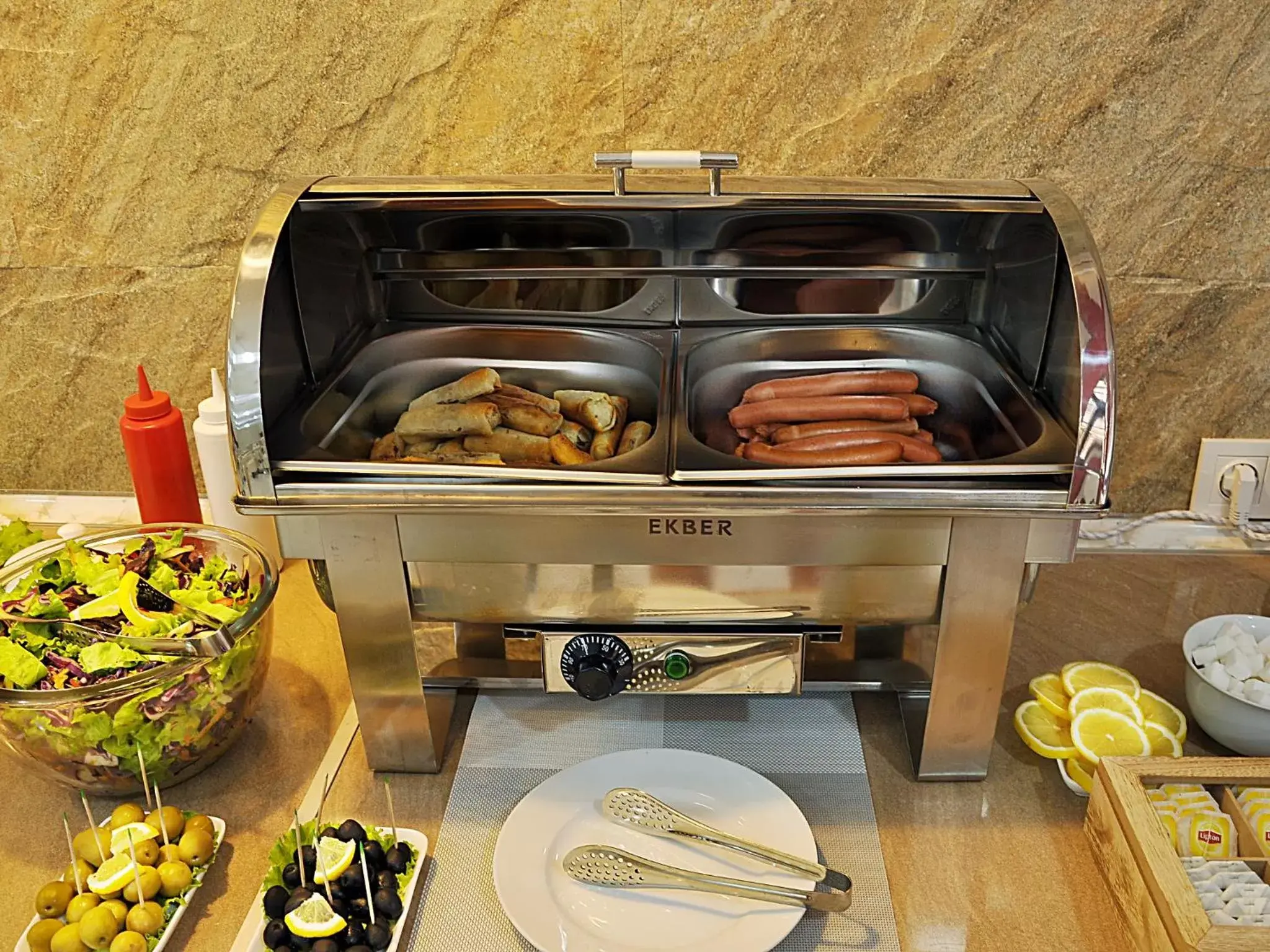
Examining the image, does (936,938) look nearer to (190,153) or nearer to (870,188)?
(870,188)

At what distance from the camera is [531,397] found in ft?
3.68

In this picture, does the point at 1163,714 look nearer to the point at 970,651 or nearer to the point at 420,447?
the point at 970,651

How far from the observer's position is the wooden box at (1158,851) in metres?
0.79

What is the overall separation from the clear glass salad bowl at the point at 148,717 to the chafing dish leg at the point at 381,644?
126mm

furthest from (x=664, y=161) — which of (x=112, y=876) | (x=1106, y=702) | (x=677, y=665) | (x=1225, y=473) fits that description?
(x=1225, y=473)

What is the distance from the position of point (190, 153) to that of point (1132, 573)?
1.41 meters

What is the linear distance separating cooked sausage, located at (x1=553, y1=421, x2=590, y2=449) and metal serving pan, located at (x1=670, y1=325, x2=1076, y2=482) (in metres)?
0.11

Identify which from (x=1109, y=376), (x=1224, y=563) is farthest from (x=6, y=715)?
(x=1224, y=563)

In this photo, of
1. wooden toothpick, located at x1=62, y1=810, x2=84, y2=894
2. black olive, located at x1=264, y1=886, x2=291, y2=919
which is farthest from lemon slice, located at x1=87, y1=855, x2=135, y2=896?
black olive, located at x1=264, y1=886, x2=291, y2=919

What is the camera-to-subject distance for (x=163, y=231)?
1.41 metres

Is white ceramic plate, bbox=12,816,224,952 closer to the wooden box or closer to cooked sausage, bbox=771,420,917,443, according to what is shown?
cooked sausage, bbox=771,420,917,443

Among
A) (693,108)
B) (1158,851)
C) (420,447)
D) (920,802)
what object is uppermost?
(693,108)

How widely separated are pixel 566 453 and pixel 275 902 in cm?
49

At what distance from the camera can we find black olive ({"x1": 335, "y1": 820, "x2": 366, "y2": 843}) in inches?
36.7
